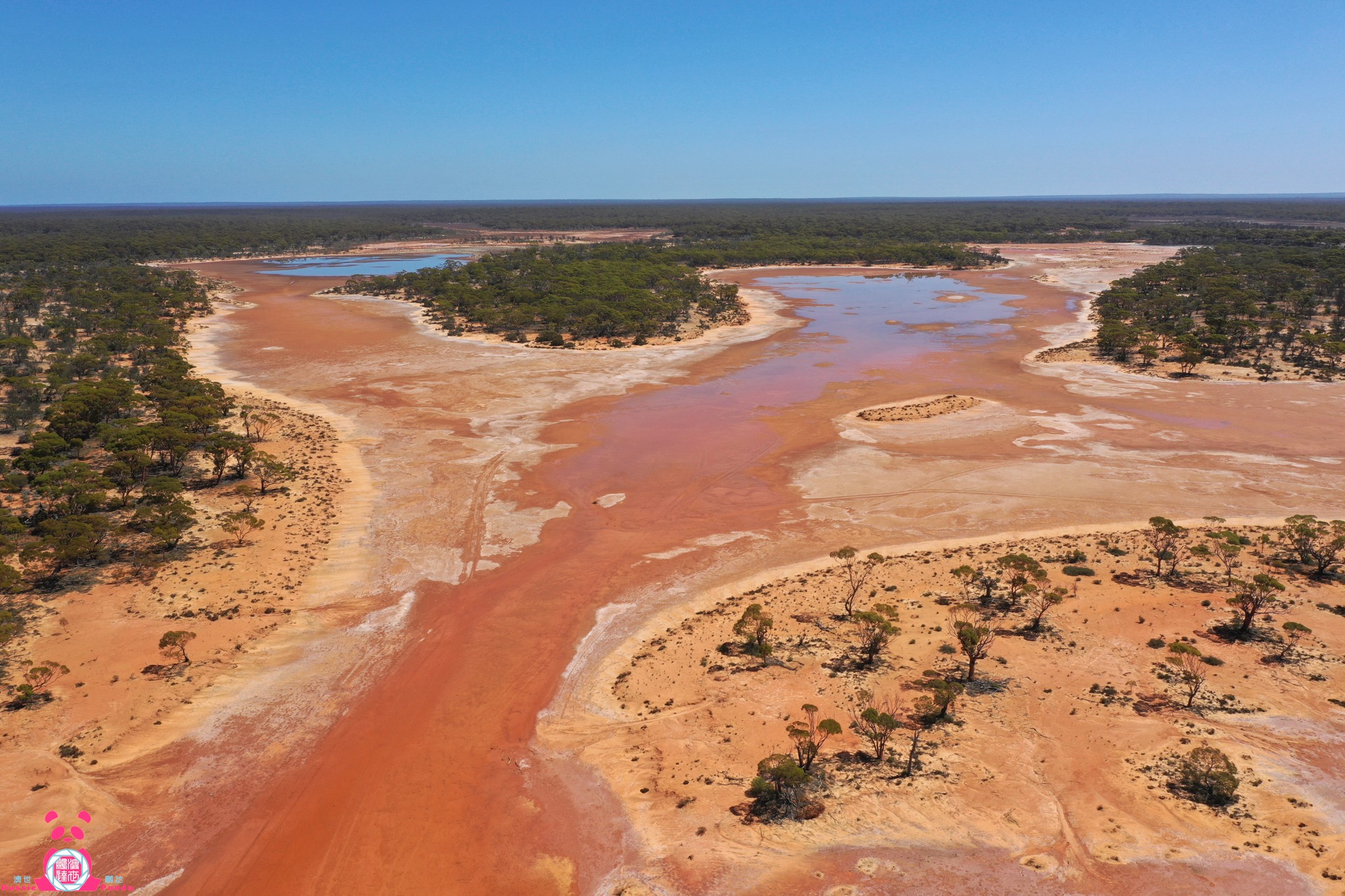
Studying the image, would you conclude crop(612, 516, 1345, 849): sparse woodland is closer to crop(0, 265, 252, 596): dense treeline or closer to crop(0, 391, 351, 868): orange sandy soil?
crop(0, 391, 351, 868): orange sandy soil

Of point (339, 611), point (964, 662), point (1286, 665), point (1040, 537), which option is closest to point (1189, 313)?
point (1040, 537)

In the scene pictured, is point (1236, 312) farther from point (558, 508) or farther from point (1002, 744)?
point (1002, 744)

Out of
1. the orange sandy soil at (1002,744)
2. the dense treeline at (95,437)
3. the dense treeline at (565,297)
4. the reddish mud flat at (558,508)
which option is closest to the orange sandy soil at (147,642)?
the reddish mud flat at (558,508)

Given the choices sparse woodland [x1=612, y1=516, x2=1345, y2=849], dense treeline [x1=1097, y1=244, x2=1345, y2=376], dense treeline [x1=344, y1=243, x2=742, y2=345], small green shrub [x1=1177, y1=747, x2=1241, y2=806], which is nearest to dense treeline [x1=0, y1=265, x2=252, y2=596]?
sparse woodland [x1=612, y1=516, x2=1345, y2=849]

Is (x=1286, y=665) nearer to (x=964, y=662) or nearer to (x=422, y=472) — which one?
(x=964, y=662)

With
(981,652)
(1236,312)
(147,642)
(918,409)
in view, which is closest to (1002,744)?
(981,652)

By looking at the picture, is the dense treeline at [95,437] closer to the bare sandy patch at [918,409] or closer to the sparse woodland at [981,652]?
the sparse woodland at [981,652]
